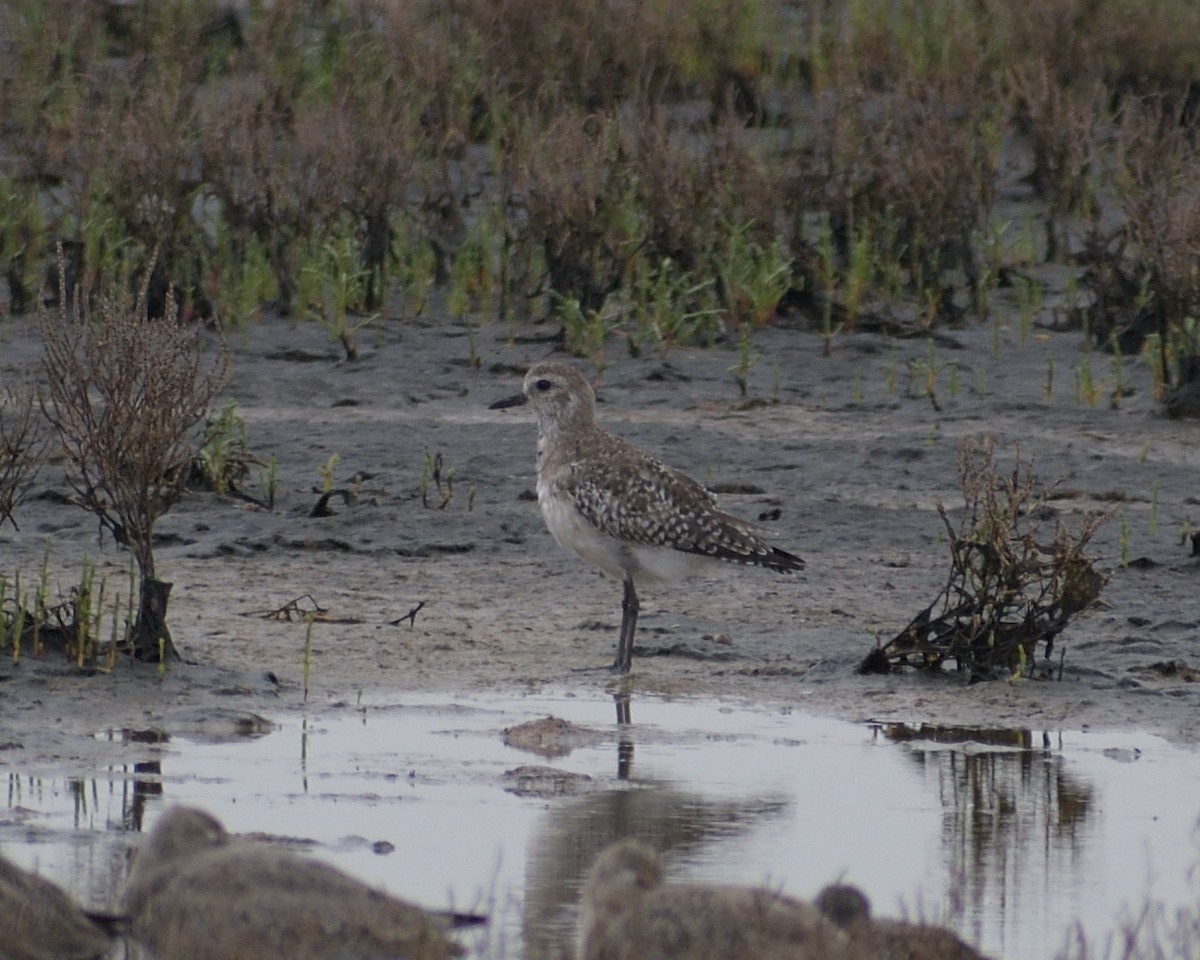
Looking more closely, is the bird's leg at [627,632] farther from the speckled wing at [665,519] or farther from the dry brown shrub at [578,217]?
the dry brown shrub at [578,217]

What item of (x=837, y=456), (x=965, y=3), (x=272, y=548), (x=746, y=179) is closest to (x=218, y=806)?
(x=272, y=548)

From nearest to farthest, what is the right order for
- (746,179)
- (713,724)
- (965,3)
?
1. (713,724)
2. (746,179)
3. (965,3)

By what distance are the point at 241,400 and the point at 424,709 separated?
4.87 m

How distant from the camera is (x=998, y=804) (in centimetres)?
773

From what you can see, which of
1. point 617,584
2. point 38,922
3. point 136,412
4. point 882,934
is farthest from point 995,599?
point 38,922

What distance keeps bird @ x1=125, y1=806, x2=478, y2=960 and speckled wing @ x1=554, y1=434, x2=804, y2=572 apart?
474 centimetres

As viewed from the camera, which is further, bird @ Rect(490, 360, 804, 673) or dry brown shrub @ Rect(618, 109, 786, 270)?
dry brown shrub @ Rect(618, 109, 786, 270)

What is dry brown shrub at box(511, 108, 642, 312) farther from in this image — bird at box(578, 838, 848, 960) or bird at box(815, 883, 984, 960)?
bird at box(578, 838, 848, 960)

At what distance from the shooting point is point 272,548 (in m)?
11.2

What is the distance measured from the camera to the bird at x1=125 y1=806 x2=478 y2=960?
509 centimetres

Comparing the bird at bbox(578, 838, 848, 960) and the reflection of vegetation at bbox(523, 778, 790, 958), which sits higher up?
the bird at bbox(578, 838, 848, 960)

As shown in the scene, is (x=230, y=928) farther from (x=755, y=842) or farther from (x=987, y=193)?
(x=987, y=193)

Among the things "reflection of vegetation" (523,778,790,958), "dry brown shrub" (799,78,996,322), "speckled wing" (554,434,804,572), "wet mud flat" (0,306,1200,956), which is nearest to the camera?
"reflection of vegetation" (523,778,790,958)

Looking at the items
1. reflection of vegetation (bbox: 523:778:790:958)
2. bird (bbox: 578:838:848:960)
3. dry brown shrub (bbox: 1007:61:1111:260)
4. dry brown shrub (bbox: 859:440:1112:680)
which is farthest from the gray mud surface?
bird (bbox: 578:838:848:960)
